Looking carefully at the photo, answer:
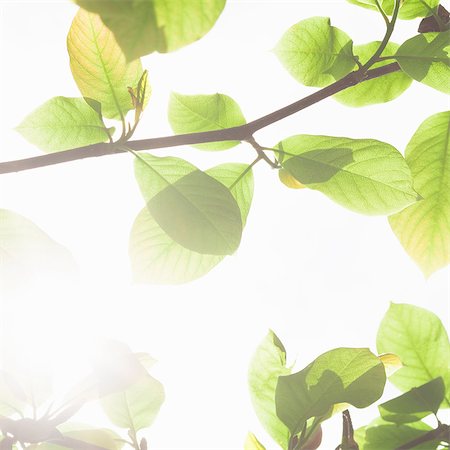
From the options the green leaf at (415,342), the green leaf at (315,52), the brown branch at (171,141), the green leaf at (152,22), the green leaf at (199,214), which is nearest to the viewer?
the green leaf at (152,22)

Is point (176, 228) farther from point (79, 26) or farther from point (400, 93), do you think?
point (400, 93)

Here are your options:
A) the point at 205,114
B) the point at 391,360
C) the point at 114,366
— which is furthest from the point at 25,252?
the point at 391,360

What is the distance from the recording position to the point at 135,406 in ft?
2.16

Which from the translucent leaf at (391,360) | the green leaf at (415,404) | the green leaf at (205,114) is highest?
the green leaf at (205,114)

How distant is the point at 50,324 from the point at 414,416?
0.44 meters

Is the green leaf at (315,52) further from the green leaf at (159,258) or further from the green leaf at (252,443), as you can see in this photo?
the green leaf at (252,443)

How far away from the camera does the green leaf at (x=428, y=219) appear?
1.99ft

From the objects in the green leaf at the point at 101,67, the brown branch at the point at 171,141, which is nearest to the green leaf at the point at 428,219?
the brown branch at the point at 171,141

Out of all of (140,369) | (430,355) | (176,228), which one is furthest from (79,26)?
(430,355)

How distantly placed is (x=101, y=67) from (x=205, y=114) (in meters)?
0.13

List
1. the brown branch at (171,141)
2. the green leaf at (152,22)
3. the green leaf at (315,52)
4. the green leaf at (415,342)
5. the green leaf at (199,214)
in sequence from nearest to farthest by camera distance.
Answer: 1. the green leaf at (152,22)
2. the brown branch at (171,141)
3. the green leaf at (199,214)
4. the green leaf at (315,52)
5. the green leaf at (415,342)

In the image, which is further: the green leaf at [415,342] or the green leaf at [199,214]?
the green leaf at [415,342]

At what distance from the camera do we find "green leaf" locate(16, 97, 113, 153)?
1.77 feet

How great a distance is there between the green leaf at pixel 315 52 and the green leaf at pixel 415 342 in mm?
295
